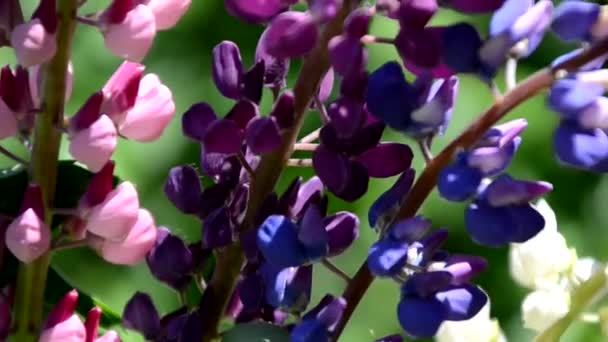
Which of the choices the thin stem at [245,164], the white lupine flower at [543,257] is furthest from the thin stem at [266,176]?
the white lupine flower at [543,257]

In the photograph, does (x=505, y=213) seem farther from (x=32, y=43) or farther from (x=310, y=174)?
(x=310, y=174)

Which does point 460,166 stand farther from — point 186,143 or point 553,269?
point 186,143

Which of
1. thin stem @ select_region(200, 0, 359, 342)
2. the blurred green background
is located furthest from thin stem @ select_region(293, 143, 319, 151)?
the blurred green background

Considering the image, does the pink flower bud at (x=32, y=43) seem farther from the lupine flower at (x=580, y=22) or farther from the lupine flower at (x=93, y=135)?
the lupine flower at (x=580, y=22)

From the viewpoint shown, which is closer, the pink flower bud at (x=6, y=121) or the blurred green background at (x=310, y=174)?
the pink flower bud at (x=6, y=121)

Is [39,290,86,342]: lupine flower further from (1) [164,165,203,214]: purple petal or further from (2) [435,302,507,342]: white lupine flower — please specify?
(2) [435,302,507,342]: white lupine flower

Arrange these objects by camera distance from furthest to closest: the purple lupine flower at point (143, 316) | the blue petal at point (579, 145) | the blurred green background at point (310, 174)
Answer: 1. the blurred green background at point (310, 174)
2. the purple lupine flower at point (143, 316)
3. the blue petal at point (579, 145)

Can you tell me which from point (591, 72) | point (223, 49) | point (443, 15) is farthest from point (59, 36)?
point (443, 15)
